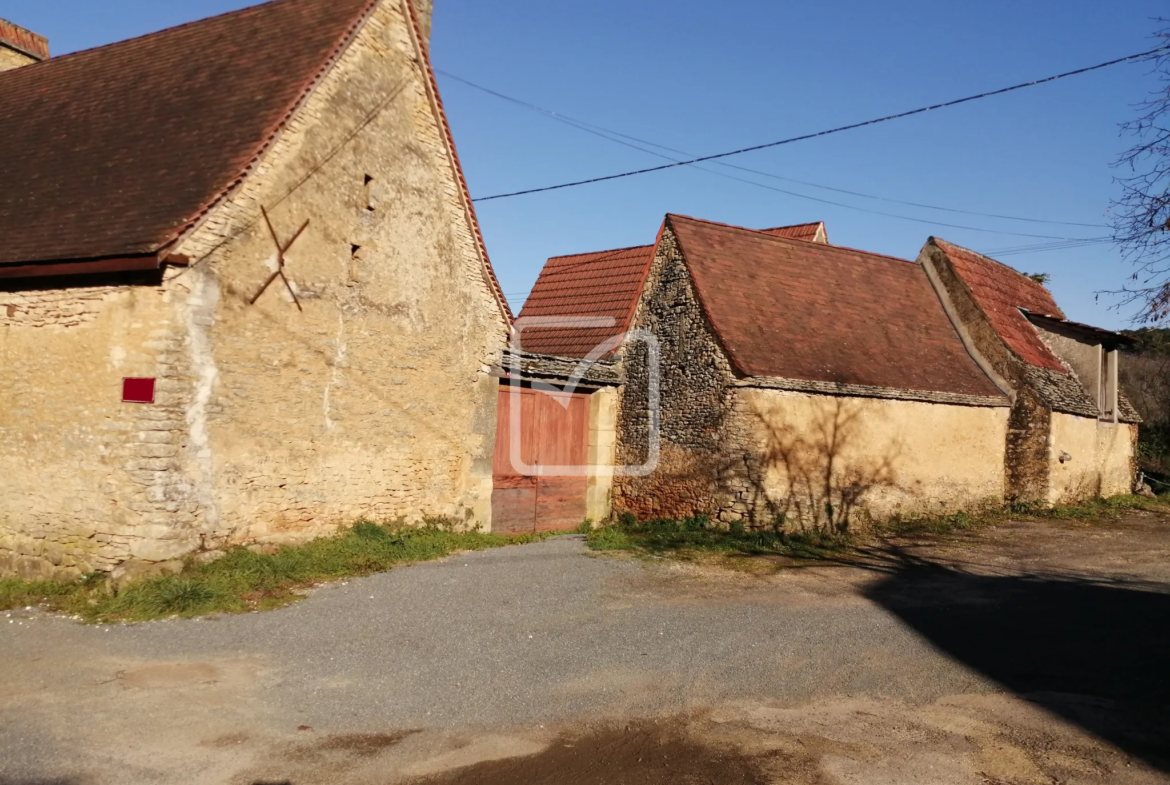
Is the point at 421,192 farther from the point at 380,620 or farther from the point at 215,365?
the point at 380,620

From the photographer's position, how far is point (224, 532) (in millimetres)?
9781

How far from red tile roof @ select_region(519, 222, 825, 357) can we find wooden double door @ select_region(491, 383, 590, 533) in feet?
6.92

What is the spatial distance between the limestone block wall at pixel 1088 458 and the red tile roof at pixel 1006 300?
1.39 m

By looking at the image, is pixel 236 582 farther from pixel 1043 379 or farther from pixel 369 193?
pixel 1043 379

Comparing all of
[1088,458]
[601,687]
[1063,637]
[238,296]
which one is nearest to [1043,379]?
[1088,458]

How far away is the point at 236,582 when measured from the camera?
909 centimetres

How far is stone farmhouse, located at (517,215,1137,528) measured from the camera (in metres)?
14.4

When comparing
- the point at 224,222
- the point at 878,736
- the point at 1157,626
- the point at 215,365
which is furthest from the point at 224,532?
the point at 1157,626

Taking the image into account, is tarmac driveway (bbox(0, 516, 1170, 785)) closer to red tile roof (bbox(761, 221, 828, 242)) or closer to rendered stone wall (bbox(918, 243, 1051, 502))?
rendered stone wall (bbox(918, 243, 1051, 502))

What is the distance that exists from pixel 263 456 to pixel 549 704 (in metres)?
5.42

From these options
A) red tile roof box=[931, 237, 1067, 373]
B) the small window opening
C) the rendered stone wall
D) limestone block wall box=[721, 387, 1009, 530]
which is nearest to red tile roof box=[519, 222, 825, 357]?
limestone block wall box=[721, 387, 1009, 530]

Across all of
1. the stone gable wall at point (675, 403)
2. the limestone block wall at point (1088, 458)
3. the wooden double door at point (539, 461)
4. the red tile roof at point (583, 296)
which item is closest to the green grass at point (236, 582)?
the wooden double door at point (539, 461)

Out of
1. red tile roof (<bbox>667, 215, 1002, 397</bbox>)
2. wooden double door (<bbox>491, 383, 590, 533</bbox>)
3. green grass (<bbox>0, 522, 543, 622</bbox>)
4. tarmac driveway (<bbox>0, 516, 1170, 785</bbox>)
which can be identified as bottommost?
tarmac driveway (<bbox>0, 516, 1170, 785</bbox>)

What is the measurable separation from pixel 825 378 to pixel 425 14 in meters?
8.27
